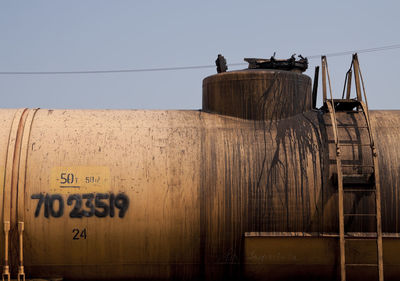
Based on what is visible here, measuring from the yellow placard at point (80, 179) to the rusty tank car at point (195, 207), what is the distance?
0.05ft

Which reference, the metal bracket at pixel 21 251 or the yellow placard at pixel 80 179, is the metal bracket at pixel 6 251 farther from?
the yellow placard at pixel 80 179

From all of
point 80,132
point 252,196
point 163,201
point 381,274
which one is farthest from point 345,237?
point 80,132

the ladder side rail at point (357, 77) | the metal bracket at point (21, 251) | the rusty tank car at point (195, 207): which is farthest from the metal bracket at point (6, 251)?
the ladder side rail at point (357, 77)

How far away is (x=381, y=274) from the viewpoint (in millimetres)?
8102

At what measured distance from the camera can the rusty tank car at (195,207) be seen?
8305 mm

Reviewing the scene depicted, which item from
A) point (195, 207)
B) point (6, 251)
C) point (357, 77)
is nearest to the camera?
point (6, 251)

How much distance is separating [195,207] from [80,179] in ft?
6.30

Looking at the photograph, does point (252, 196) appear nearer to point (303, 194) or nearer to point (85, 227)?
point (303, 194)

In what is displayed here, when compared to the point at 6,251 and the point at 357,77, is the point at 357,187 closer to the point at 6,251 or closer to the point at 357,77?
the point at 357,77

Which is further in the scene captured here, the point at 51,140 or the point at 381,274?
the point at 51,140

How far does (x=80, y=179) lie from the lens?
27.6 ft

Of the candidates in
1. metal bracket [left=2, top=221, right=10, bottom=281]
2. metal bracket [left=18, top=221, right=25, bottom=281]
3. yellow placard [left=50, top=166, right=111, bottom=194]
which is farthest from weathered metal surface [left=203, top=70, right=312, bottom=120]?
metal bracket [left=2, top=221, right=10, bottom=281]

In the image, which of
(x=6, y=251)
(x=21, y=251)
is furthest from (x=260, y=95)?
(x=6, y=251)

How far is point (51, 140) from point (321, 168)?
453cm
